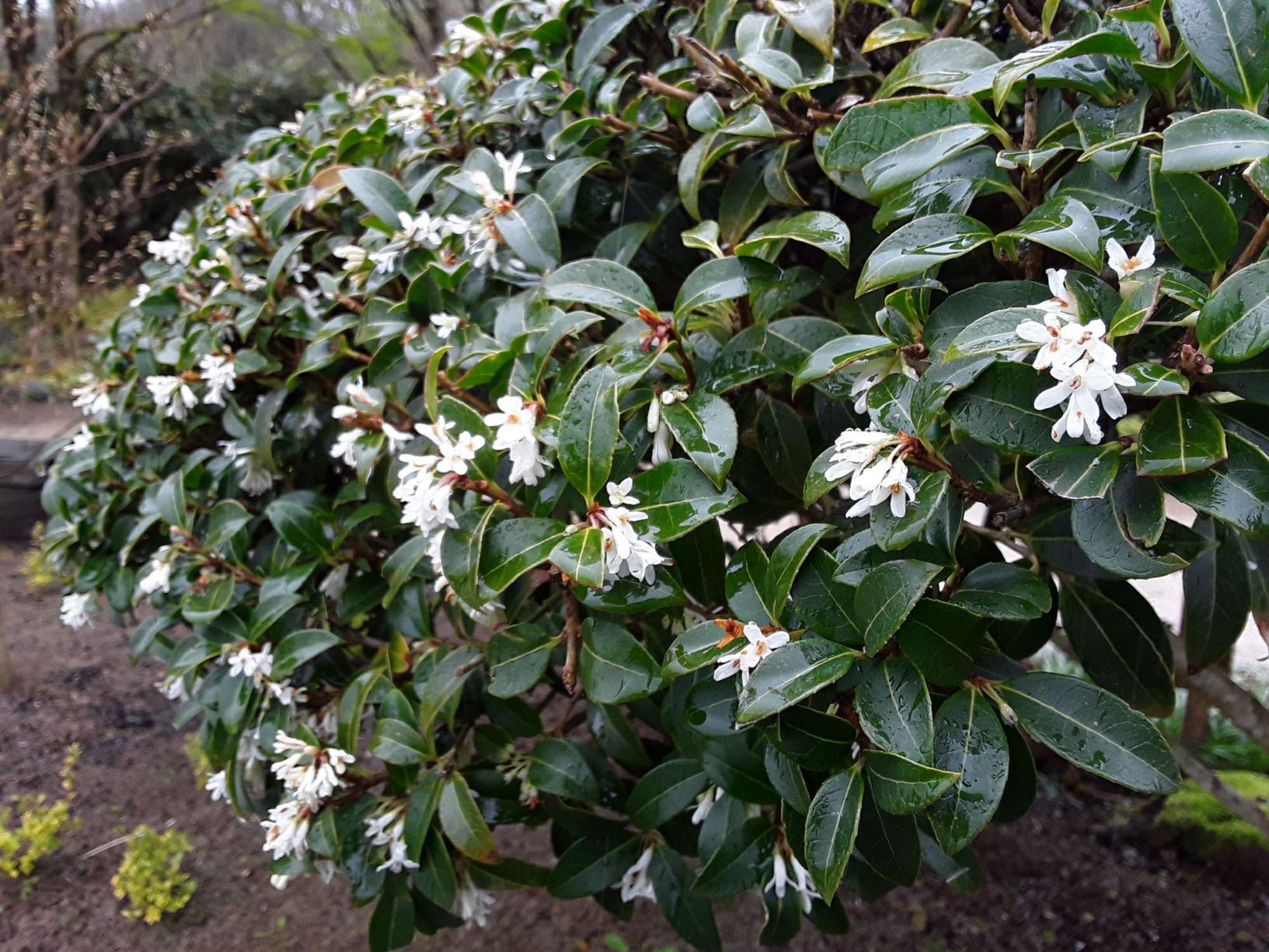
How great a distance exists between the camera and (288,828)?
48.1 inches

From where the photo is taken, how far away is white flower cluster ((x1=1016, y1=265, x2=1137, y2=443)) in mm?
659

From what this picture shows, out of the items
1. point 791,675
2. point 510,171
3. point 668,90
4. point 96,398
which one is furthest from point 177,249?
point 791,675

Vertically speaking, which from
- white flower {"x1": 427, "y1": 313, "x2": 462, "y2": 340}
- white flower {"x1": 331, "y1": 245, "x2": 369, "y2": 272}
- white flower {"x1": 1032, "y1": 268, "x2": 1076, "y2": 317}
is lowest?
white flower {"x1": 1032, "y1": 268, "x2": 1076, "y2": 317}

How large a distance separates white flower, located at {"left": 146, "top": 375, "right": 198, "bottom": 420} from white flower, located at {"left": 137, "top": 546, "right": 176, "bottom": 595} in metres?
0.25

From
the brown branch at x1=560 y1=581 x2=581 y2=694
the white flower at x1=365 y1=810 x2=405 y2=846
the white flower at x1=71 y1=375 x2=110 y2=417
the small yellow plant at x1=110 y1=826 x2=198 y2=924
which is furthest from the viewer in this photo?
the small yellow plant at x1=110 y1=826 x2=198 y2=924

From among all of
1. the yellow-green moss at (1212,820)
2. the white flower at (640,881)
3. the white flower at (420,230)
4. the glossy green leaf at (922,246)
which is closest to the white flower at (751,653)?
the glossy green leaf at (922,246)

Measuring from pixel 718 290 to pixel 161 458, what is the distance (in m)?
1.24

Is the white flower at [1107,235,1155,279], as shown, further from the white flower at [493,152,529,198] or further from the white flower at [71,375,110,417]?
the white flower at [71,375,110,417]

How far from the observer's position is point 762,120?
3.40 feet

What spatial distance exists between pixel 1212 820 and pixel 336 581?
2406mm

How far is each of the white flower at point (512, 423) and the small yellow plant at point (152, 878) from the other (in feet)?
5.23

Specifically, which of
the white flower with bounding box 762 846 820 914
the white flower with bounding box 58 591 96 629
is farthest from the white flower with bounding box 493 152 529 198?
the white flower with bounding box 58 591 96 629

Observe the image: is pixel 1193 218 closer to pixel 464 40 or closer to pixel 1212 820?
pixel 464 40

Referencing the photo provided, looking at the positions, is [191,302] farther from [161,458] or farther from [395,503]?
[395,503]
